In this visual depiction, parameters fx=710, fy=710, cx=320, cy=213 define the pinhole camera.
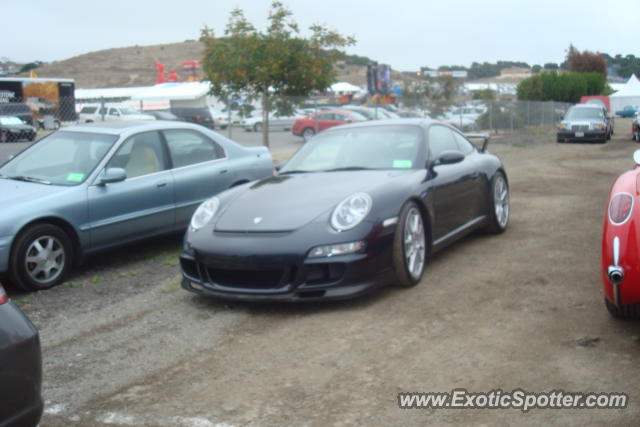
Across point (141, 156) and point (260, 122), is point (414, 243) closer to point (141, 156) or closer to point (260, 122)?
point (141, 156)

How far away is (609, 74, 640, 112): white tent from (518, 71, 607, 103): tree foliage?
5915mm

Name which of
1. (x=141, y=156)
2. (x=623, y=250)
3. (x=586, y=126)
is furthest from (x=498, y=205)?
(x=586, y=126)

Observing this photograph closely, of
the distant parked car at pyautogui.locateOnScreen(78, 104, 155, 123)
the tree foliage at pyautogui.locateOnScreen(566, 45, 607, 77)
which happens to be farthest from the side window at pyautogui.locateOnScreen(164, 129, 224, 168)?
the tree foliage at pyautogui.locateOnScreen(566, 45, 607, 77)

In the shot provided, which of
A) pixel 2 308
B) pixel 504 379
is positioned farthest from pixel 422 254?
pixel 2 308

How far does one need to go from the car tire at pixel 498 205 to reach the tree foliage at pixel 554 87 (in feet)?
119

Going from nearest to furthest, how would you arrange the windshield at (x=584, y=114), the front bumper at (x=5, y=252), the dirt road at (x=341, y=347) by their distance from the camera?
Answer: 1. the dirt road at (x=341, y=347)
2. the front bumper at (x=5, y=252)
3. the windshield at (x=584, y=114)

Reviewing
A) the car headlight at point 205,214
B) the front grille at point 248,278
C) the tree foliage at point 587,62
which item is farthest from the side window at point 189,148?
the tree foliage at point 587,62

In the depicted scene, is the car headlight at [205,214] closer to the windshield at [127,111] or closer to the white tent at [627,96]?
the windshield at [127,111]

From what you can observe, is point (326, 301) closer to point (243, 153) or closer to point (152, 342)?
point (152, 342)

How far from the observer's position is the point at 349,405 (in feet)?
11.6

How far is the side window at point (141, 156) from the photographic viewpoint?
23.3 ft

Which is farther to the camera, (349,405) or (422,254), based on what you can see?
(422,254)

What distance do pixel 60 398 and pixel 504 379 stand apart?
2379mm

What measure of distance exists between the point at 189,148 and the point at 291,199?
2.56m
